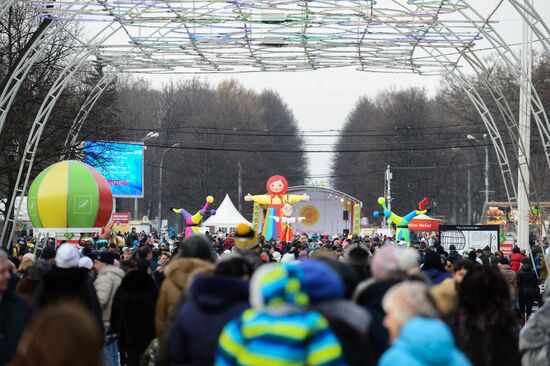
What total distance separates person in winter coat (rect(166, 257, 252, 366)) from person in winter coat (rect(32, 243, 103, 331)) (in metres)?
3.61

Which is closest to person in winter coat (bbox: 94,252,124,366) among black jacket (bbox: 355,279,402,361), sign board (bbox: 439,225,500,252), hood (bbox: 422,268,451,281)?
hood (bbox: 422,268,451,281)

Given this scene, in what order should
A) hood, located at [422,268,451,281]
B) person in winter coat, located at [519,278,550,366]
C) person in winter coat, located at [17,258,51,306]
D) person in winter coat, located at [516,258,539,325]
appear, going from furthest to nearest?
person in winter coat, located at [516,258,539,325]
hood, located at [422,268,451,281]
person in winter coat, located at [17,258,51,306]
person in winter coat, located at [519,278,550,366]

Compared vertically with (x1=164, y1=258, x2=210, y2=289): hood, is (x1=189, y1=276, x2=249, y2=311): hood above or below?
below

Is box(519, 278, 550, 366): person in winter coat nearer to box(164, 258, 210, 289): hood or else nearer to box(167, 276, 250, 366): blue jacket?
box(164, 258, 210, 289): hood

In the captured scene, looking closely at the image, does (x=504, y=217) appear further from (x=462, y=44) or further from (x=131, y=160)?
(x=462, y=44)

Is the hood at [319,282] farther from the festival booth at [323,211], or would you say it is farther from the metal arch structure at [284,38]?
the festival booth at [323,211]

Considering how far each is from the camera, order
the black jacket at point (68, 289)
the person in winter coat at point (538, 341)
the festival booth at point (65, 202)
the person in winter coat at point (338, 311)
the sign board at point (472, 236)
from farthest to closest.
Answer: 1. the sign board at point (472, 236)
2. the festival booth at point (65, 202)
3. the black jacket at point (68, 289)
4. the person in winter coat at point (538, 341)
5. the person in winter coat at point (338, 311)

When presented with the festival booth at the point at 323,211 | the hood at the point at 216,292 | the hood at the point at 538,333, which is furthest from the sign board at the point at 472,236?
→ the festival booth at the point at 323,211

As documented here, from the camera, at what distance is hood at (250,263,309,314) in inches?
232

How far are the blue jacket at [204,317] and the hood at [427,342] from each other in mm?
1384

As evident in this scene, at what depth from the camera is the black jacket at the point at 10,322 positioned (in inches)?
352

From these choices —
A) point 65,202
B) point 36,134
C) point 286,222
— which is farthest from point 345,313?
point 286,222

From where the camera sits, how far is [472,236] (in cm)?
3331

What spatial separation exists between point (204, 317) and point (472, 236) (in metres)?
26.6
